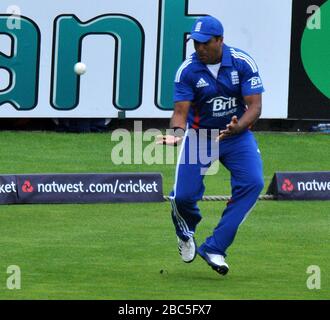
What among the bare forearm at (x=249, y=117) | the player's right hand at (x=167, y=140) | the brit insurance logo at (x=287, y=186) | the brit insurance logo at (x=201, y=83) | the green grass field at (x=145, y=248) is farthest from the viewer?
Result: the brit insurance logo at (x=287, y=186)

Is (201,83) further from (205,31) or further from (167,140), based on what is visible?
(167,140)

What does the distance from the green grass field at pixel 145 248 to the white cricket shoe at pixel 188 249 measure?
4.8 inches

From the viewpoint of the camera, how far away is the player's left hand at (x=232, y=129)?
1052 centimetres

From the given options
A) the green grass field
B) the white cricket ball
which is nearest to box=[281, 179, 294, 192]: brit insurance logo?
the green grass field

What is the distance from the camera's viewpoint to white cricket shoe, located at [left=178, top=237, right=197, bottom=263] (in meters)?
11.1

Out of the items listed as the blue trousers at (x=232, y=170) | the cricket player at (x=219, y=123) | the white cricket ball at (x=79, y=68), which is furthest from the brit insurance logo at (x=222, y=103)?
the white cricket ball at (x=79, y=68)

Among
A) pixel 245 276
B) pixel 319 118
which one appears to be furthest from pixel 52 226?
pixel 319 118

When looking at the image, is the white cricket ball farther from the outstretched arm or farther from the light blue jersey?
the outstretched arm

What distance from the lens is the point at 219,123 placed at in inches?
427

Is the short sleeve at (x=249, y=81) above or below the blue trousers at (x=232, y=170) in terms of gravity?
above

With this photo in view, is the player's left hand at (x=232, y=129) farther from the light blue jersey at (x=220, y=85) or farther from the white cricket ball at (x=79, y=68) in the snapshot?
the white cricket ball at (x=79, y=68)

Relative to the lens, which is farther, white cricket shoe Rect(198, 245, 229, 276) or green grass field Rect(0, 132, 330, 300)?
white cricket shoe Rect(198, 245, 229, 276)
